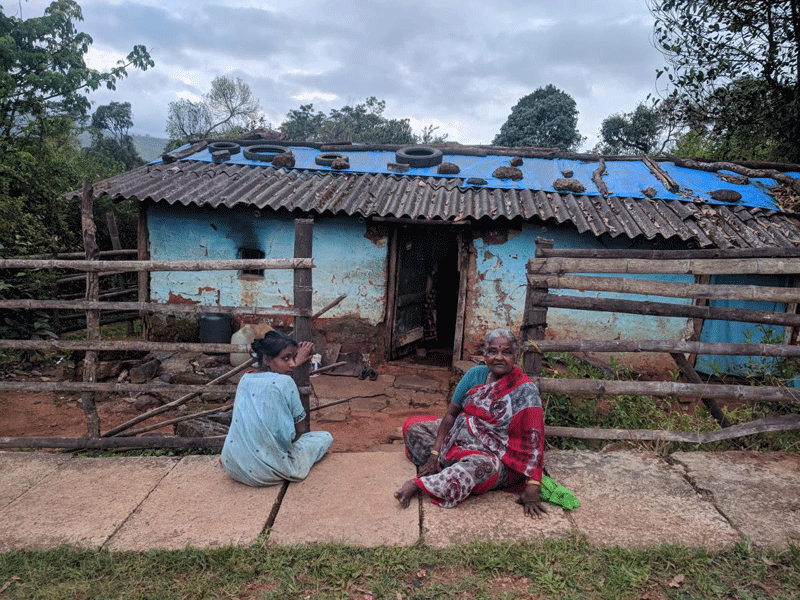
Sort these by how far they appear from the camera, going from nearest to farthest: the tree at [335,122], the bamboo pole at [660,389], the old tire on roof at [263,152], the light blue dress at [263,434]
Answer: the light blue dress at [263,434]
the bamboo pole at [660,389]
the old tire on roof at [263,152]
the tree at [335,122]

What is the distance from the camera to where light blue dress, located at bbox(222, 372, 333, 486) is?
10.0 ft

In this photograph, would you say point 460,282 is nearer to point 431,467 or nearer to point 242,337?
point 242,337

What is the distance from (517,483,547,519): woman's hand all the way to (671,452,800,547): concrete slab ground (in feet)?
3.52

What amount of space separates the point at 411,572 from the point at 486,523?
562 mm

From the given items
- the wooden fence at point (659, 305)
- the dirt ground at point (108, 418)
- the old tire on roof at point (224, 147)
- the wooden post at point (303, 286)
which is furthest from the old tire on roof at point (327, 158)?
the wooden fence at point (659, 305)

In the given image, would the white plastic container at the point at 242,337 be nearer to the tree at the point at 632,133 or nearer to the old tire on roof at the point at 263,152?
the old tire on roof at the point at 263,152

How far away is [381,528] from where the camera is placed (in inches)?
107

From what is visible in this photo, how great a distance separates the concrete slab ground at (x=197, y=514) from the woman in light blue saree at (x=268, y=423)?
5.2 inches

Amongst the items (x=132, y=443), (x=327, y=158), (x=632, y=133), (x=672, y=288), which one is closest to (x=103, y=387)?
(x=132, y=443)

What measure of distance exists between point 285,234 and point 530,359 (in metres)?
5.09

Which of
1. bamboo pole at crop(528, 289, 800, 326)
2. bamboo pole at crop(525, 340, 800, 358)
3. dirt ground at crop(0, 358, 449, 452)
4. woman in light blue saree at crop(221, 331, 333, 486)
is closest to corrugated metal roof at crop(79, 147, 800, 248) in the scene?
dirt ground at crop(0, 358, 449, 452)

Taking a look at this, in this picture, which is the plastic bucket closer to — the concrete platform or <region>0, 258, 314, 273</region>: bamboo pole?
<region>0, 258, 314, 273</region>: bamboo pole

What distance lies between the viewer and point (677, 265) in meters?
3.43

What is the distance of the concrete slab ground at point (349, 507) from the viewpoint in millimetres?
2654
